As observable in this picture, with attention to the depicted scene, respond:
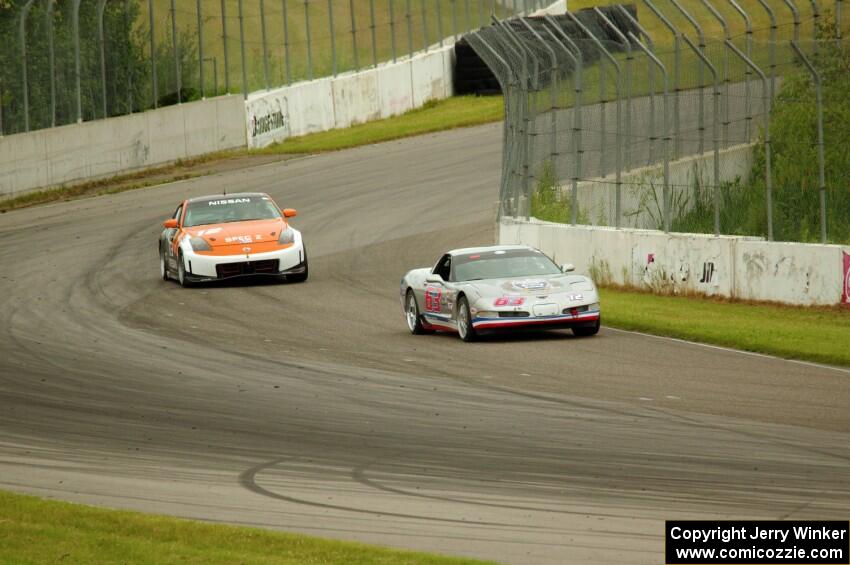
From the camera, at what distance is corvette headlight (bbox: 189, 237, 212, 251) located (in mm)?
25219

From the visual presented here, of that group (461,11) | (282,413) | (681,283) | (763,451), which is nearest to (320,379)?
(282,413)

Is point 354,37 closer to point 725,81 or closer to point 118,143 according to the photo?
point 118,143

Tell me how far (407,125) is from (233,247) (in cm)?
2194

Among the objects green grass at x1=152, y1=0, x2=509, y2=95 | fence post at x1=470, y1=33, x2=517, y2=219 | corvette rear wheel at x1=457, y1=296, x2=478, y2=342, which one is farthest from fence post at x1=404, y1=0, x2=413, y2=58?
corvette rear wheel at x1=457, y1=296, x2=478, y2=342

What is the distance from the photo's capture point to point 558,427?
12367 mm

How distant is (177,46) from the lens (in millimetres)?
43562

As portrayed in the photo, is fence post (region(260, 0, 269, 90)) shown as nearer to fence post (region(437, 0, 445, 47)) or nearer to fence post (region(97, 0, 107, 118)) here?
fence post (region(97, 0, 107, 118))

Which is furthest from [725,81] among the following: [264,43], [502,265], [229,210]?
[264,43]

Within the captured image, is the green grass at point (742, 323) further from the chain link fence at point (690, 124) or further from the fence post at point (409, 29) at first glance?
the fence post at point (409, 29)

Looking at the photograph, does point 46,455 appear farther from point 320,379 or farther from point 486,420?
point 320,379

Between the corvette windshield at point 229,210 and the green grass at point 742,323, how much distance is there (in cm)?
672

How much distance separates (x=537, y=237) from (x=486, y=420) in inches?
504

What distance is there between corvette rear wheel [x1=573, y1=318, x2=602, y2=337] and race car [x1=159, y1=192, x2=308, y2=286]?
301 inches

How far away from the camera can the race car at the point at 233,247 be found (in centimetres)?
2505
